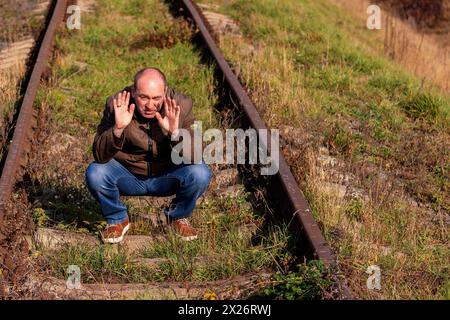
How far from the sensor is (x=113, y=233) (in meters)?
5.99

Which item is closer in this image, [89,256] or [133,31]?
[89,256]

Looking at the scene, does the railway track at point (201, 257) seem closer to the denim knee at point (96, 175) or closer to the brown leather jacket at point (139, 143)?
the denim knee at point (96, 175)

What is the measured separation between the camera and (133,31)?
1155 centimetres

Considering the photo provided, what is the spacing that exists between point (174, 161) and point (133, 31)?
592 cm

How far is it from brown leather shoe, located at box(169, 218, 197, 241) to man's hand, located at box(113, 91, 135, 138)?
0.90m

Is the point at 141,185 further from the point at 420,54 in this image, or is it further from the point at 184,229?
the point at 420,54

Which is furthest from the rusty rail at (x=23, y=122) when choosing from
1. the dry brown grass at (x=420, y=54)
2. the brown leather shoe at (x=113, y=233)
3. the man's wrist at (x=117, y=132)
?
the dry brown grass at (x=420, y=54)

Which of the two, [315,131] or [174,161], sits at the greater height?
[174,161]

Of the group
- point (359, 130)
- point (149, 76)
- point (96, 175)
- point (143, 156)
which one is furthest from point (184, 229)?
point (359, 130)

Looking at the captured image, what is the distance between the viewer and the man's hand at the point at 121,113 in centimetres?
555
